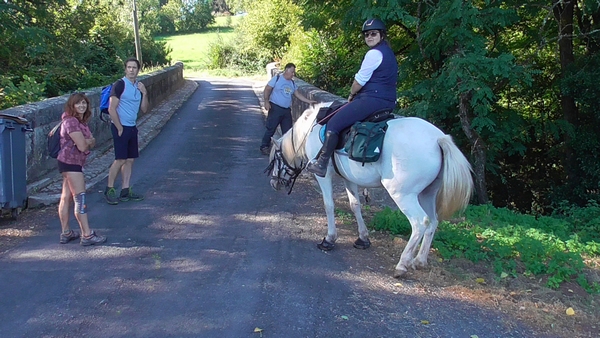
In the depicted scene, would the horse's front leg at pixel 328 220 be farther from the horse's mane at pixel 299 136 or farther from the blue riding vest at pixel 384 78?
the blue riding vest at pixel 384 78

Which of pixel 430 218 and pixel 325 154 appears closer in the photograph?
pixel 430 218

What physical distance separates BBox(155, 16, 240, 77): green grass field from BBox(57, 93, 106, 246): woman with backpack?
36.0 m

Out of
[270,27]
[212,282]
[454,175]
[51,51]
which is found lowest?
[212,282]

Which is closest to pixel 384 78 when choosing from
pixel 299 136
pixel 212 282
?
pixel 299 136

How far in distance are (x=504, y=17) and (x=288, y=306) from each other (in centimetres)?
729

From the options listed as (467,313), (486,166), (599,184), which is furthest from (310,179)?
(599,184)

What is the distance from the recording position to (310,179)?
364 inches

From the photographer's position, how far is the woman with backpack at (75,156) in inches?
217

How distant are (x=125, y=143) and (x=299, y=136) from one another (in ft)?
8.72

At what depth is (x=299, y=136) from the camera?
241 inches

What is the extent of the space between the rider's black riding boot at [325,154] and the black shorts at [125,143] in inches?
118

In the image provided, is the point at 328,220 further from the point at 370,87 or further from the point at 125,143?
the point at 125,143

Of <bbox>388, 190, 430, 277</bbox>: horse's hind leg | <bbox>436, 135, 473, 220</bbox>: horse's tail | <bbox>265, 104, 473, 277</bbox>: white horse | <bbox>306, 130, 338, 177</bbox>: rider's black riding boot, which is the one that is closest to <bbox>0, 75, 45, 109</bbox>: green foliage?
<bbox>306, 130, 338, 177</bbox>: rider's black riding boot

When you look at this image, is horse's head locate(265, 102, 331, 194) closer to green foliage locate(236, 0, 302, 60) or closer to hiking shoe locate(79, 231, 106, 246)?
hiking shoe locate(79, 231, 106, 246)
